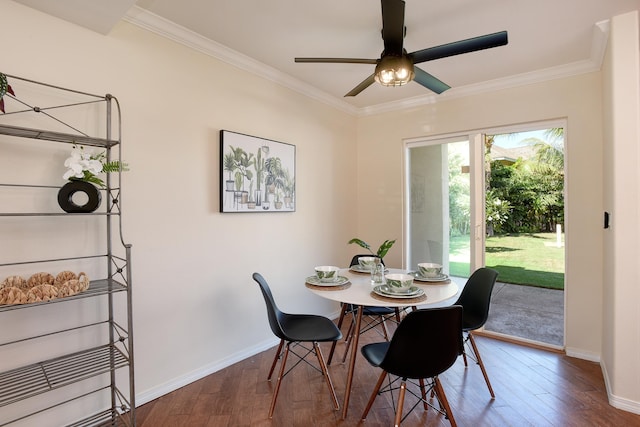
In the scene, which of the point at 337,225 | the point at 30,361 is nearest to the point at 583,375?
the point at 337,225

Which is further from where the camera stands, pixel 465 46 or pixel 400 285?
pixel 400 285

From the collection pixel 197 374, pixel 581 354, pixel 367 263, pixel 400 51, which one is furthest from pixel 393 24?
pixel 581 354

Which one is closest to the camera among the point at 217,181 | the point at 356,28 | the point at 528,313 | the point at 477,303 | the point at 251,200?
the point at 356,28

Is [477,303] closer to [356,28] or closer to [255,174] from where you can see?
[255,174]

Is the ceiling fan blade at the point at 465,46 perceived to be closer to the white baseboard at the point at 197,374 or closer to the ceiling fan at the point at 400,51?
the ceiling fan at the point at 400,51

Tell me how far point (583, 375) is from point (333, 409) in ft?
6.69

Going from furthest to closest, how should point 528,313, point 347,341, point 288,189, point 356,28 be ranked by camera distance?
point 528,313 < point 288,189 < point 347,341 < point 356,28

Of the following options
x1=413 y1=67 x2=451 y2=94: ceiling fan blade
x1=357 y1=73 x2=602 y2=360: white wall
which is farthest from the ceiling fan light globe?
x1=357 y1=73 x2=602 y2=360: white wall

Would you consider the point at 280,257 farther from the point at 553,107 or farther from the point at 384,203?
the point at 553,107

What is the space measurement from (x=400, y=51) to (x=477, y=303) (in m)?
1.87

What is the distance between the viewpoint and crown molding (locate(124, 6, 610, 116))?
90.0 inches

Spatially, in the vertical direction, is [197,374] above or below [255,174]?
below

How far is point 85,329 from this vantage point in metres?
2.00

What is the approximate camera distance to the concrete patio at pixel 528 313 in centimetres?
326
